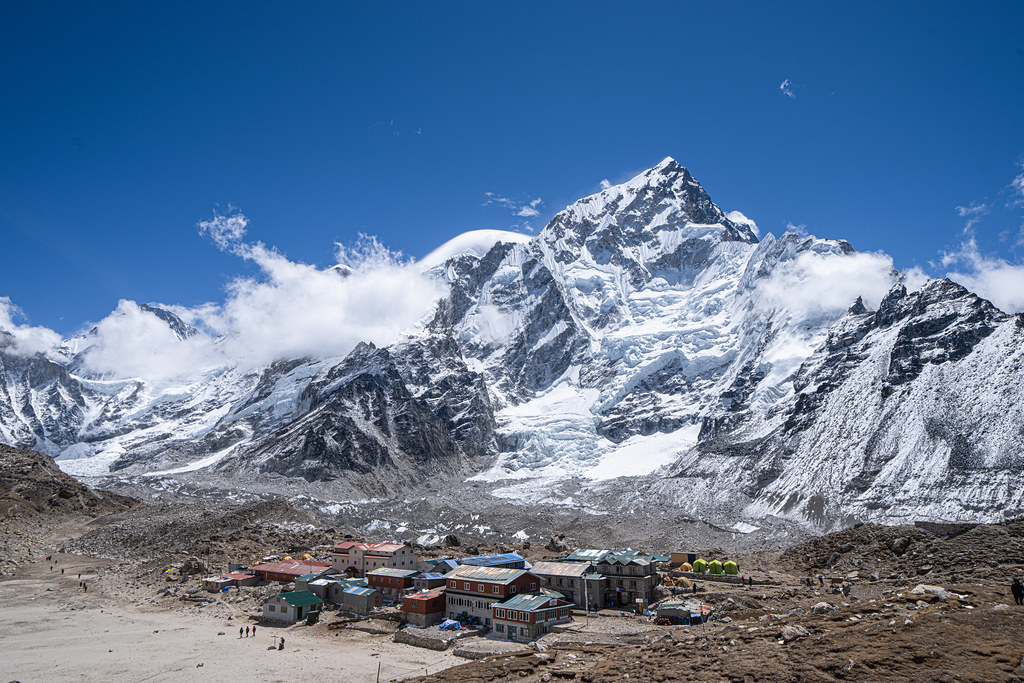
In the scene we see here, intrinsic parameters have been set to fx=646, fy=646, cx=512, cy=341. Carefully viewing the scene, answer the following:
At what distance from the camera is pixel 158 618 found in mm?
58688

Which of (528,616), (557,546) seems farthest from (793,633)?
Result: (557,546)

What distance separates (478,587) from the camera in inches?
2175

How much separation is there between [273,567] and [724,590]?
159 ft

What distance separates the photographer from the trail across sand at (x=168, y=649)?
1626 inches

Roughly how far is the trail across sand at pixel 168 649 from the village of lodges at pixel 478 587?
16.0 ft

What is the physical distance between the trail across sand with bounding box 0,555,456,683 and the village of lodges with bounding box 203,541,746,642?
4.88 metres

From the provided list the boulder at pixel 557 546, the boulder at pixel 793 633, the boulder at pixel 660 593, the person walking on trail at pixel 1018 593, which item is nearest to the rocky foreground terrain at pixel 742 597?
the boulder at pixel 793 633

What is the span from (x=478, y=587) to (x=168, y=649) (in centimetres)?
2373

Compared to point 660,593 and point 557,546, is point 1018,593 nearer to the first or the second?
point 660,593

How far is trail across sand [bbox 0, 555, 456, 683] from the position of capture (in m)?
41.3

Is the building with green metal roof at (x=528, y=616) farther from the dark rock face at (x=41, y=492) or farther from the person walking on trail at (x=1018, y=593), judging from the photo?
the dark rock face at (x=41, y=492)

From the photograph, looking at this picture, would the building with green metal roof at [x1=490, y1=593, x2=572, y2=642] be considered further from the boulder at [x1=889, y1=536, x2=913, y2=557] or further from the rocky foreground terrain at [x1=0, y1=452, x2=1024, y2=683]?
the boulder at [x1=889, y1=536, x2=913, y2=557]

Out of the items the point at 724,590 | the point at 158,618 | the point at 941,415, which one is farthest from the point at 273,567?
the point at 941,415

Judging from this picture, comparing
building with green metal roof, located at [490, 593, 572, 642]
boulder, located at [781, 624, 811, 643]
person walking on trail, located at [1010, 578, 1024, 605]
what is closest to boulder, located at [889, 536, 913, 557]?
building with green metal roof, located at [490, 593, 572, 642]
